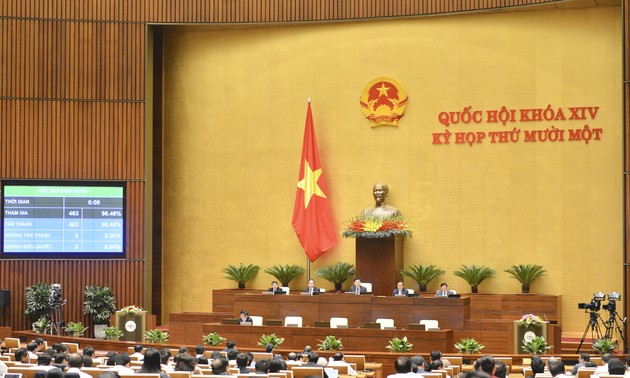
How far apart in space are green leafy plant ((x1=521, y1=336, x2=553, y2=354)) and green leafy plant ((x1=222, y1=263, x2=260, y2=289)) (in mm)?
6589

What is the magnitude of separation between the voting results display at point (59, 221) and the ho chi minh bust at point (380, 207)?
4.62 m

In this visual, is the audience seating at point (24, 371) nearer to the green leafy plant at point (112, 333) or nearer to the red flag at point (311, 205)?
the green leafy plant at point (112, 333)

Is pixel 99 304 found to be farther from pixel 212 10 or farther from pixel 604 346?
→ pixel 604 346

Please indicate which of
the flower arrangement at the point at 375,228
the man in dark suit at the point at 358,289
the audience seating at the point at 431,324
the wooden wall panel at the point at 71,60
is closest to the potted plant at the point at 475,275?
the flower arrangement at the point at 375,228

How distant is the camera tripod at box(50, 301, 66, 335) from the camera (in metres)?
18.7

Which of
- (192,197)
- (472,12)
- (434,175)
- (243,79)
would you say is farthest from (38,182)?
(472,12)

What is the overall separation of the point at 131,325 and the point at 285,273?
334cm

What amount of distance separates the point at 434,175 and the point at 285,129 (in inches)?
120

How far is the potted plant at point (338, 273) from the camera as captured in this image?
19328 mm

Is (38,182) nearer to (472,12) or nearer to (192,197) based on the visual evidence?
(192,197)

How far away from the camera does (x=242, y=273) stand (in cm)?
2016

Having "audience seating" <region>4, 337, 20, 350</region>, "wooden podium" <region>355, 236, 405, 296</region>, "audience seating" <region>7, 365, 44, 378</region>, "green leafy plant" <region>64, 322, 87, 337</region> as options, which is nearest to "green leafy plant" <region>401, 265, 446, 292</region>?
"wooden podium" <region>355, 236, 405, 296</region>

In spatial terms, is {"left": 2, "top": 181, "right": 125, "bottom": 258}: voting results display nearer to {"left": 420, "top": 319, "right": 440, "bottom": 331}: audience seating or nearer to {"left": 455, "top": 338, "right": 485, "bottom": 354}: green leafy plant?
{"left": 420, "top": 319, "right": 440, "bottom": 331}: audience seating

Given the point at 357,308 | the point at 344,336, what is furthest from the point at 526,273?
the point at 344,336
